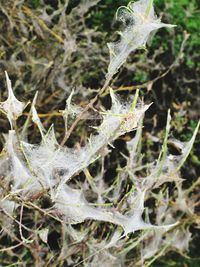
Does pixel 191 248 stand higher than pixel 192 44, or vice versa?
pixel 192 44

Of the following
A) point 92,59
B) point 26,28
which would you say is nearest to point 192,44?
point 92,59

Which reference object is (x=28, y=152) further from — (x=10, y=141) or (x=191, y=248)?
(x=191, y=248)

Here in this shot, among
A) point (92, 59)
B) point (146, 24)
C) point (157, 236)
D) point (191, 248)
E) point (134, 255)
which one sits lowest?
point (191, 248)

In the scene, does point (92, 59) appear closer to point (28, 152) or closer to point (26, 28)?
point (26, 28)

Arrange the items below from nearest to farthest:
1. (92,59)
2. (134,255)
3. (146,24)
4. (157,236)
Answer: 1. (146,24)
2. (157,236)
3. (134,255)
4. (92,59)

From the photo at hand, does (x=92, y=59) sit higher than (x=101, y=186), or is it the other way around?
(x=92, y=59)

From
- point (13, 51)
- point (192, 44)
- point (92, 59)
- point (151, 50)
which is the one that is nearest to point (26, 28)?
point (13, 51)

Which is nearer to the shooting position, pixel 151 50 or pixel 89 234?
pixel 89 234

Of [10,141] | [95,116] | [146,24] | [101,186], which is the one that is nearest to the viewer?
[146,24]

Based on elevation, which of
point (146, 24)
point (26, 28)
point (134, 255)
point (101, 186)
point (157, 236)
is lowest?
point (134, 255)
